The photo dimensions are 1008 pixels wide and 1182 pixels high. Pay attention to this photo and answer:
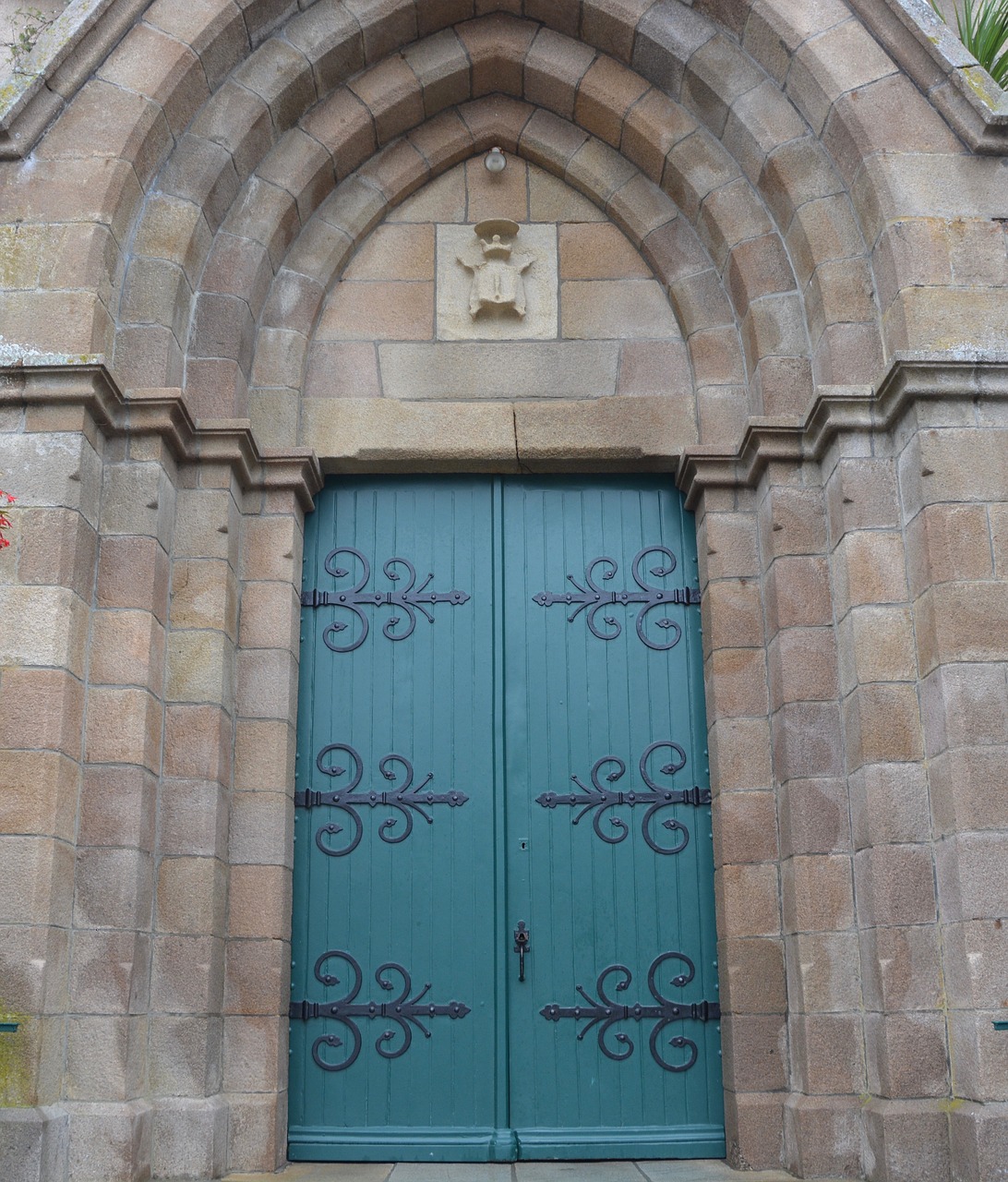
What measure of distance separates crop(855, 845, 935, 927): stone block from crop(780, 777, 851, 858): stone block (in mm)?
223

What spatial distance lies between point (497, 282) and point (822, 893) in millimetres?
2560

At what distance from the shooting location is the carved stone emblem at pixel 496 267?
513 centimetres

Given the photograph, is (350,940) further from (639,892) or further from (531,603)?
(531,603)

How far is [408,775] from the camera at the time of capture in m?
4.76

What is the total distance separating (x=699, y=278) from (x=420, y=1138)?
3274mm

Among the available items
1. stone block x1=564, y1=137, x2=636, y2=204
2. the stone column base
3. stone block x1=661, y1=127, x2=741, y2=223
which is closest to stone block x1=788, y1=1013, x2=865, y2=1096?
the stone column base

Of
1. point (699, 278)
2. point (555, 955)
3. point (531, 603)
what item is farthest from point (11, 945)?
point (699, 278)

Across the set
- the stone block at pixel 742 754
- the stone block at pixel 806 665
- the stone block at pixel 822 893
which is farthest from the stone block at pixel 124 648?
the stone block at pixel 822 893

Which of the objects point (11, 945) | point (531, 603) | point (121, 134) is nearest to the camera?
point (11, 945)

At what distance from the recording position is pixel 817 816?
4324 millimetres

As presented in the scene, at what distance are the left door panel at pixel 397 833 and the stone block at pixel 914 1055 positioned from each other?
130cm

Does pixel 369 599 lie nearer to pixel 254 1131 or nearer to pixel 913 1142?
pixel 254 1131

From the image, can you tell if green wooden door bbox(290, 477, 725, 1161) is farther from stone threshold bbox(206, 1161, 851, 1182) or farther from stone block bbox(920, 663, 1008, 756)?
stone block bbox(920, 663, 1008, 756)

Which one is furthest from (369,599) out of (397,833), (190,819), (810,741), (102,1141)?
(102,1141)
